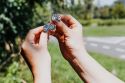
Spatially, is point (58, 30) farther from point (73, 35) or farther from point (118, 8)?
point (118, 8)

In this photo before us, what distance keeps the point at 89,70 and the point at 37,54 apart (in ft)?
0.98

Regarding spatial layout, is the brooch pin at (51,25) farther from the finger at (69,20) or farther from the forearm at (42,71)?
the forearm at (42,71)

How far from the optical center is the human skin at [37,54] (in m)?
2.52

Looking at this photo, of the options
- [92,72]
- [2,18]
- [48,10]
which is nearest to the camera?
[92,72]

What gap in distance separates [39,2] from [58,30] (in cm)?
681

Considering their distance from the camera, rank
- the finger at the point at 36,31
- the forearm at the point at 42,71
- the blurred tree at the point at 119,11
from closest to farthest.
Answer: the forearm at the point at 42,71, the finger at the point at 36,31, the blurred tree at the point at 119,11

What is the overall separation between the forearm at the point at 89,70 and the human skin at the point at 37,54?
0.53 ft

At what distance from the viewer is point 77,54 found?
8.43 ft

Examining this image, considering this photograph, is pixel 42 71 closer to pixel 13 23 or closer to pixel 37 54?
pixel 37 54

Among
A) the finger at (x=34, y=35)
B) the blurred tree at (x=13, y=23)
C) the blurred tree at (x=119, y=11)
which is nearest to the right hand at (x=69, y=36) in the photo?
the finger at (x=34, y=35)

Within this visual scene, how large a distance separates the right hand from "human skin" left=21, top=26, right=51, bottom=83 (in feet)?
0.37

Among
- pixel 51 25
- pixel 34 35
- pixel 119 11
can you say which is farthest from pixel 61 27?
pixel 119 11

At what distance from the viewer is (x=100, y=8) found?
256 ft

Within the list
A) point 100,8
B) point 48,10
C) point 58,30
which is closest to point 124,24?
point 100,8
